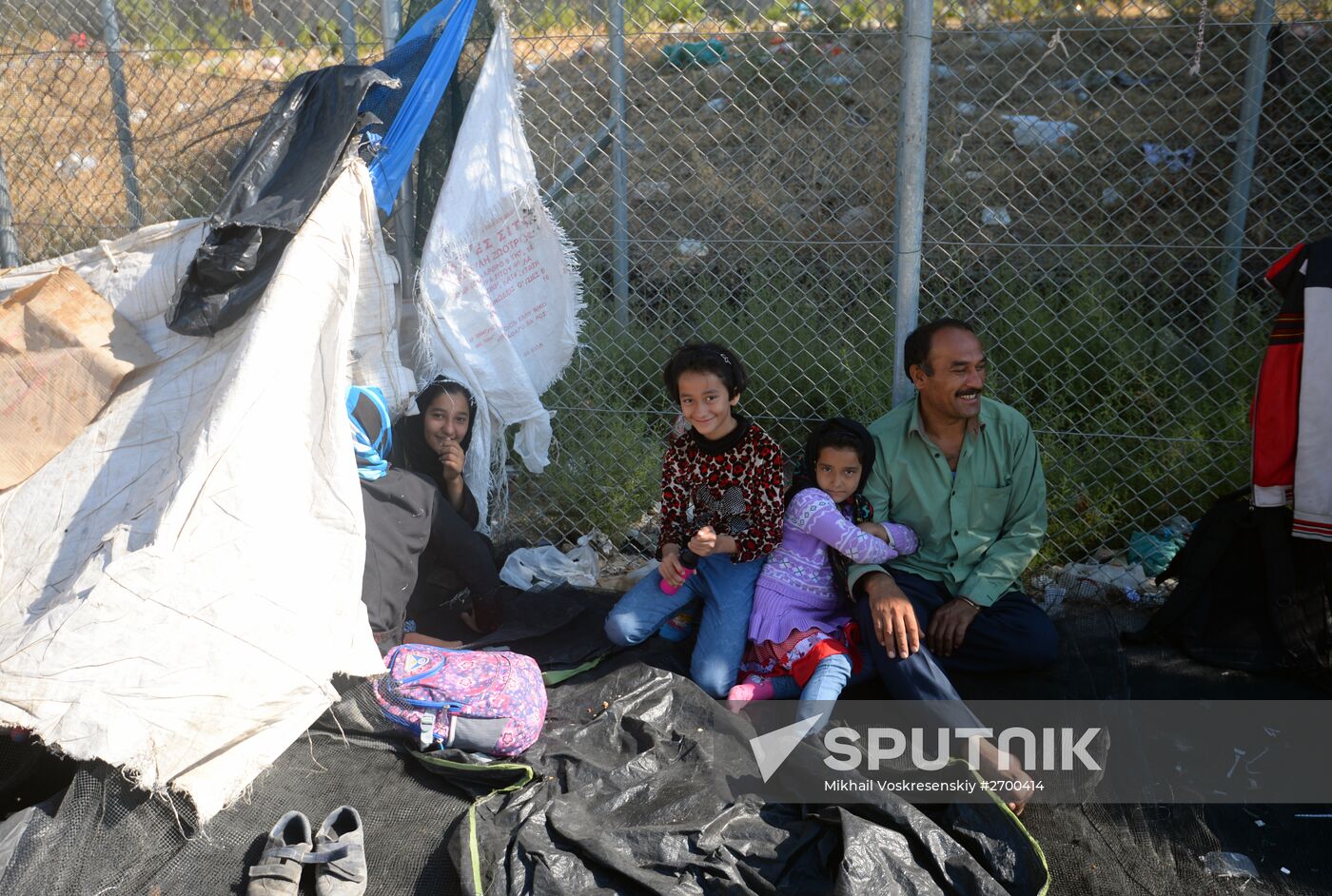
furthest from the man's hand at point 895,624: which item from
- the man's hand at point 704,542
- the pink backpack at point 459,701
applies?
the pink backpack at point 459,701

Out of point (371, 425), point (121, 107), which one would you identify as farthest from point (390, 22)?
point (371, 425)

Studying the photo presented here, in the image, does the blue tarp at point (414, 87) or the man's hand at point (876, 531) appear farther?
the blue tarp at point (414, 87)

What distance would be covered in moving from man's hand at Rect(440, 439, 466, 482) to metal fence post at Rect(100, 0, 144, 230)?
1.81 m

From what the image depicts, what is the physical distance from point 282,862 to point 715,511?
5.33 ft

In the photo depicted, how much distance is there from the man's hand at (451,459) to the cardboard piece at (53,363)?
1.01 metres

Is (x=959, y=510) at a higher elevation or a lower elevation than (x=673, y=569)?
higher

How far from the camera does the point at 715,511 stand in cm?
335

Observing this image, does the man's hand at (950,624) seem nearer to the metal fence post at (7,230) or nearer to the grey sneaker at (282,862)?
the grey sneaker at (282,862)

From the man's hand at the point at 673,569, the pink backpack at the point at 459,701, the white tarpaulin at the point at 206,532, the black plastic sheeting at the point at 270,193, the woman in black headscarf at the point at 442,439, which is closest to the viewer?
the white tarpaulin at the point at 206,532

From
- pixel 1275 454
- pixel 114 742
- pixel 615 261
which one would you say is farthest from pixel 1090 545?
pixel 114 742

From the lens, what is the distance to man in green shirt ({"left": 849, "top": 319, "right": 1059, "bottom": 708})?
10.2 ft

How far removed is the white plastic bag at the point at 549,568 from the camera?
394 centimetres

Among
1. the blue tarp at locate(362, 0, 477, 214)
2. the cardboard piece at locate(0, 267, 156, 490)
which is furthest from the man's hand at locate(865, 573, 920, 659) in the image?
the cardboard piece at locate(0, 267, 156, 490)

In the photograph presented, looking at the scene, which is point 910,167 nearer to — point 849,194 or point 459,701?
point 459,701
